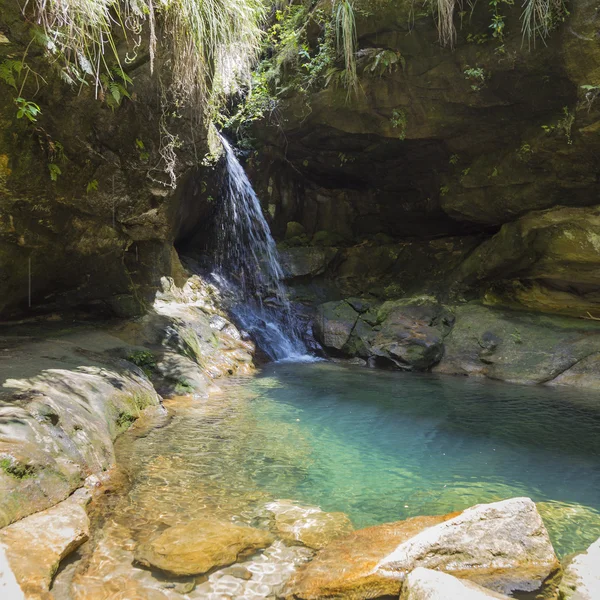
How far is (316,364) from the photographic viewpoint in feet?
30.7

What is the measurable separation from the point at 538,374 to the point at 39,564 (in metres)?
8.22

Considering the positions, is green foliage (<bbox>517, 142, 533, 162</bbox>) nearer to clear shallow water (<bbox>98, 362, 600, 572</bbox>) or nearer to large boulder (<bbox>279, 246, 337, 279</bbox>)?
clear shallow water (<bbox>98, 362, 600, 572</bbox>)

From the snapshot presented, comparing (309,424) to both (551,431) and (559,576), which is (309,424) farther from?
(559,576)

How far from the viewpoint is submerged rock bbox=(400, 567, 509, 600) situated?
1887 mm

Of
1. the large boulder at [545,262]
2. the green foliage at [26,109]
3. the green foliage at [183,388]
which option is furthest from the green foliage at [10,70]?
the large boulder at [545,262]

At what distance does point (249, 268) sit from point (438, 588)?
33.0ft

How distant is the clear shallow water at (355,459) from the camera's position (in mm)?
3025

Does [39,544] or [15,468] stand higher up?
[15,468]

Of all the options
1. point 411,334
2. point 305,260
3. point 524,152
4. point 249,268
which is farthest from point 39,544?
point 305,260

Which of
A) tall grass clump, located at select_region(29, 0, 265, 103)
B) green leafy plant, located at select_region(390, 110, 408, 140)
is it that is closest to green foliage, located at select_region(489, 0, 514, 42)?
green leafy plant, located at select_region(390, 110, 408, 140)

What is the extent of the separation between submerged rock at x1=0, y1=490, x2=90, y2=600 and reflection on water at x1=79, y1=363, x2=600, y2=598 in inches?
6.3

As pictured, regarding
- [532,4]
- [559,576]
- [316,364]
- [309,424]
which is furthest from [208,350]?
[532,4]

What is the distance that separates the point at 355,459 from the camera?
13.3 ft

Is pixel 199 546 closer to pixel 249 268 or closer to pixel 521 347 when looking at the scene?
pixel 521 347
